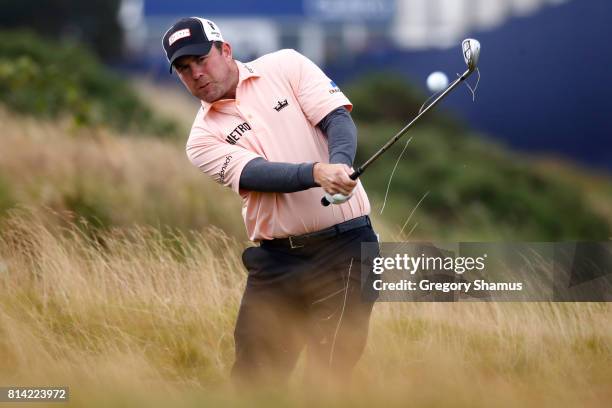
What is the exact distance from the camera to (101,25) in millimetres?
41312

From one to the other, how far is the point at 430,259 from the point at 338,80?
28497mm

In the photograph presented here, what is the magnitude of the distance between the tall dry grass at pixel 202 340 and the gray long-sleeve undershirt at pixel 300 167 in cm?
95

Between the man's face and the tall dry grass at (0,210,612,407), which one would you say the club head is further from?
the tall dry grass at (0,210,612,407)

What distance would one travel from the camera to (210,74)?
18.5 ft

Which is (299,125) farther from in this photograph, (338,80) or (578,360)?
(338,80)

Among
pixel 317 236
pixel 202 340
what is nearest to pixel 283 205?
pixel 317 236

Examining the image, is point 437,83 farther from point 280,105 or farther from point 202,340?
point 202,340

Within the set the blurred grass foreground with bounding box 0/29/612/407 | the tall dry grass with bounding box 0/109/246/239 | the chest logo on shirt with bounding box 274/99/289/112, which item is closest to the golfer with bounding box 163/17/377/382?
the chest logo on shirt with bounding box 274/99/289/112

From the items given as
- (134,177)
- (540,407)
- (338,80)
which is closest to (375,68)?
(338,80)

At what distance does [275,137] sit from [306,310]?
0.85m

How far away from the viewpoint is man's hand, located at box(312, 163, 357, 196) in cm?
512

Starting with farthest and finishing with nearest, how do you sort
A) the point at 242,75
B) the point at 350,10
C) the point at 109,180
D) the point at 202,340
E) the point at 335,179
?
the point at 350,10 → the point at 109,180 → the point at 202,340 → the point at 242,75 → the point at 335,179

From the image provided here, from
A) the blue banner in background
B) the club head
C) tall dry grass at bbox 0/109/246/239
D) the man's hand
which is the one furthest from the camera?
the blue banner in background

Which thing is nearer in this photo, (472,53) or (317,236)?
(472,53)
